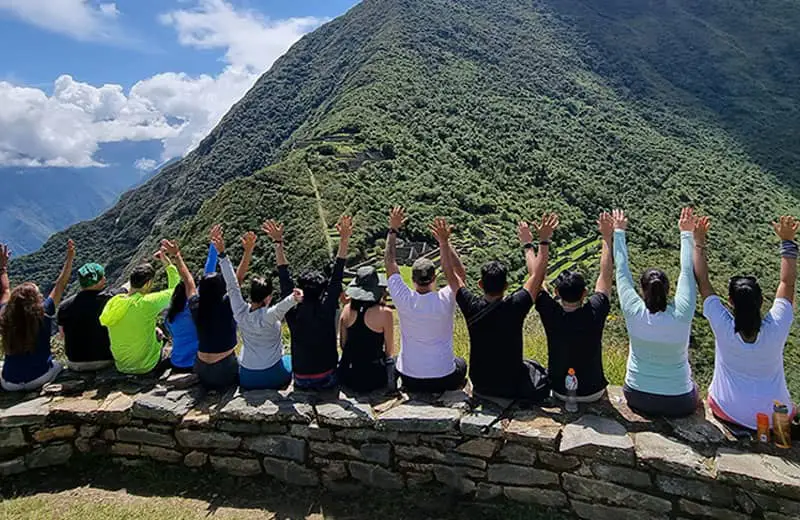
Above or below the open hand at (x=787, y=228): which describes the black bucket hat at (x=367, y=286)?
below

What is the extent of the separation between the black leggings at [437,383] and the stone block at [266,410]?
830 millimetres

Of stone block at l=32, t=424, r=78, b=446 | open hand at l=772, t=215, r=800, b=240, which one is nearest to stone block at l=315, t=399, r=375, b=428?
stone block at l=32, t=424, r=78, b=446

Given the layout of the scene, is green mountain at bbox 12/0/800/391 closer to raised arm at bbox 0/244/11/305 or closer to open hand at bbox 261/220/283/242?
open hand at bbox 261/220/283/242

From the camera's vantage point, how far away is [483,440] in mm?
4117

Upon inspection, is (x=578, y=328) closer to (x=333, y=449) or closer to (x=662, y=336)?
(x=662, y=336)

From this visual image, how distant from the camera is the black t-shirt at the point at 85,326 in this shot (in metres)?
5.41

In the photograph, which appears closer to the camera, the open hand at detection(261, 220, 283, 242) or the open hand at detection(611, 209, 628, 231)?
the open hand at detection(611, 209, 628, 231)

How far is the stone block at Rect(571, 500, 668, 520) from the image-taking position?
12.2ft

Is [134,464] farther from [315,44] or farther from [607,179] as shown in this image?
[315,44]

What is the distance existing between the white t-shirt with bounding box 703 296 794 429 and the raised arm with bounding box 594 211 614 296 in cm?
70

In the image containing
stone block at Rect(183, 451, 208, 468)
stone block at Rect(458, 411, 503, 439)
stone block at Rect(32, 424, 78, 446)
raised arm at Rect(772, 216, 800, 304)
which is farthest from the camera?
stone block at Rect(32, 424, 78, 446)

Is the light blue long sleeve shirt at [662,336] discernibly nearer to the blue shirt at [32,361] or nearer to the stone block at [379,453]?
the stone block at [379,453]

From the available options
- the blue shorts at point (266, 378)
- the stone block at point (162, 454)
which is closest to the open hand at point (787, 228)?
the blue shorts at point (266, 378)

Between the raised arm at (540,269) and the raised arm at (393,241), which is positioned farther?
the raised arm at (393,241)
